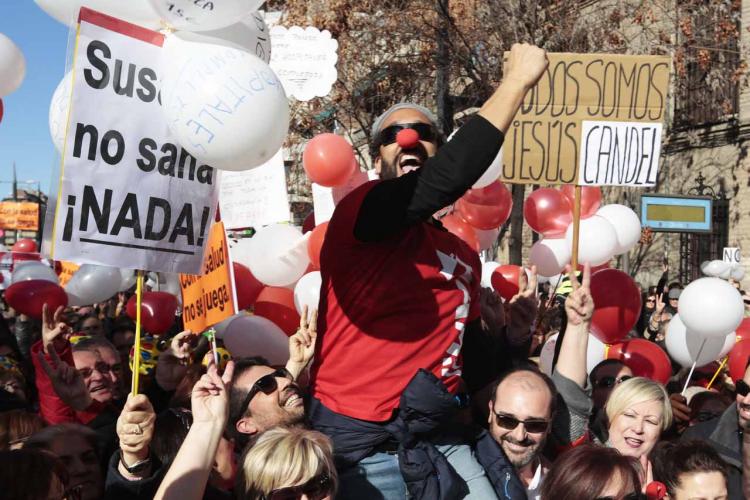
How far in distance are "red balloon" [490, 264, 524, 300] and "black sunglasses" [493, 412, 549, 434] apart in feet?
8.62

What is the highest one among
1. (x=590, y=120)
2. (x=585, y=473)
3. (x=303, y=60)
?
(x=303, y=60)

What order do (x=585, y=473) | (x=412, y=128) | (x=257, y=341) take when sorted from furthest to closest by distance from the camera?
(x=257, y=341) < (x=585, y=473) < (x=412, y=128)

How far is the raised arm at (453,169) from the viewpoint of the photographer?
196 centimetres

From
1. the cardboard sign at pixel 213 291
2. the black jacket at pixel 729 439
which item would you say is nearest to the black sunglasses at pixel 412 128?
the cardboard sign at pixel 213 291

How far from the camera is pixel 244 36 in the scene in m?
3.17

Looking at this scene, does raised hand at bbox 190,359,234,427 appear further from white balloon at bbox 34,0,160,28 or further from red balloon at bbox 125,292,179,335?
red balloon at bbox 125,292,179,335

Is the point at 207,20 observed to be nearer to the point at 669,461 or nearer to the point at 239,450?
the point at 239,450

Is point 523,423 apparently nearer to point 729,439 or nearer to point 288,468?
point 288,468

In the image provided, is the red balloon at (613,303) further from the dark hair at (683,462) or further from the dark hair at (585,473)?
the dark hair at (585,473)

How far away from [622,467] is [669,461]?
64 centimetres

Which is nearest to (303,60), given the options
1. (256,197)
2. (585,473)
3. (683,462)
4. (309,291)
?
(256,197)

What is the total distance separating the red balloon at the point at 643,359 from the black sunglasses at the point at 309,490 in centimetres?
307

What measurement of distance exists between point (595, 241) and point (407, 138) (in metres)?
3.63

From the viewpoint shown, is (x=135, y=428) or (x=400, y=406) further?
(x=135, y=428)
